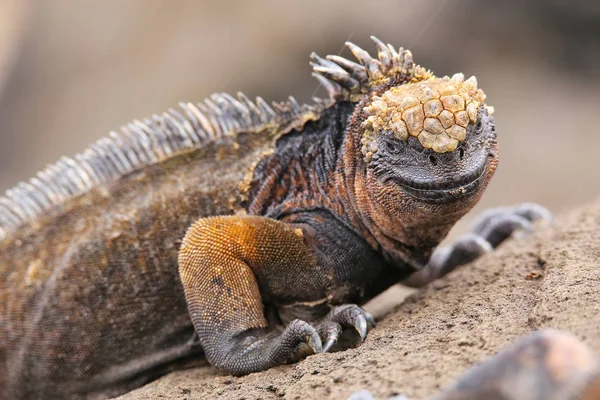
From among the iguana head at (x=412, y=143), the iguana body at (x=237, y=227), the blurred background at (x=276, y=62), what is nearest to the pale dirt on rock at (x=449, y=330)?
the iguana body at (x=237, y=227)

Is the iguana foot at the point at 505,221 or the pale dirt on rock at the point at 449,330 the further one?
the iguana foot at the point at 505,221

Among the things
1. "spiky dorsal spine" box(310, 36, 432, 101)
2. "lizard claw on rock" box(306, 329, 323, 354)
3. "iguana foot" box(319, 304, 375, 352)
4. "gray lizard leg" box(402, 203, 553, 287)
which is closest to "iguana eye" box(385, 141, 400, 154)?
"spiky dorsal spine" box(310, 36, 432, 101)

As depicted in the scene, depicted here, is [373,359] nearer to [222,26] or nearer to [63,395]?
[63,395]

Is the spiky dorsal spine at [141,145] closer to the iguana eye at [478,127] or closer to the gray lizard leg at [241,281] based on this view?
the gray lizard leg at [241,281]

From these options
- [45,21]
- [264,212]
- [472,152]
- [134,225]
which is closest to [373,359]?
[472,152]

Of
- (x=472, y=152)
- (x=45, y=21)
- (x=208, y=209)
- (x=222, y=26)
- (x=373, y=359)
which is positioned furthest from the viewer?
(x=45, y=21)

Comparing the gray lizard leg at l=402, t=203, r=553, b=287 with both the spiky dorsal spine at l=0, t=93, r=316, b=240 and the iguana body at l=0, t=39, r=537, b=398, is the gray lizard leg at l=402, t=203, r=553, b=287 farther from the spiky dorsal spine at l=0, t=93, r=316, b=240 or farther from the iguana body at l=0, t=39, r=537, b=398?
the spiky dorsal spine at l=0, t=93, r=316, b=240
